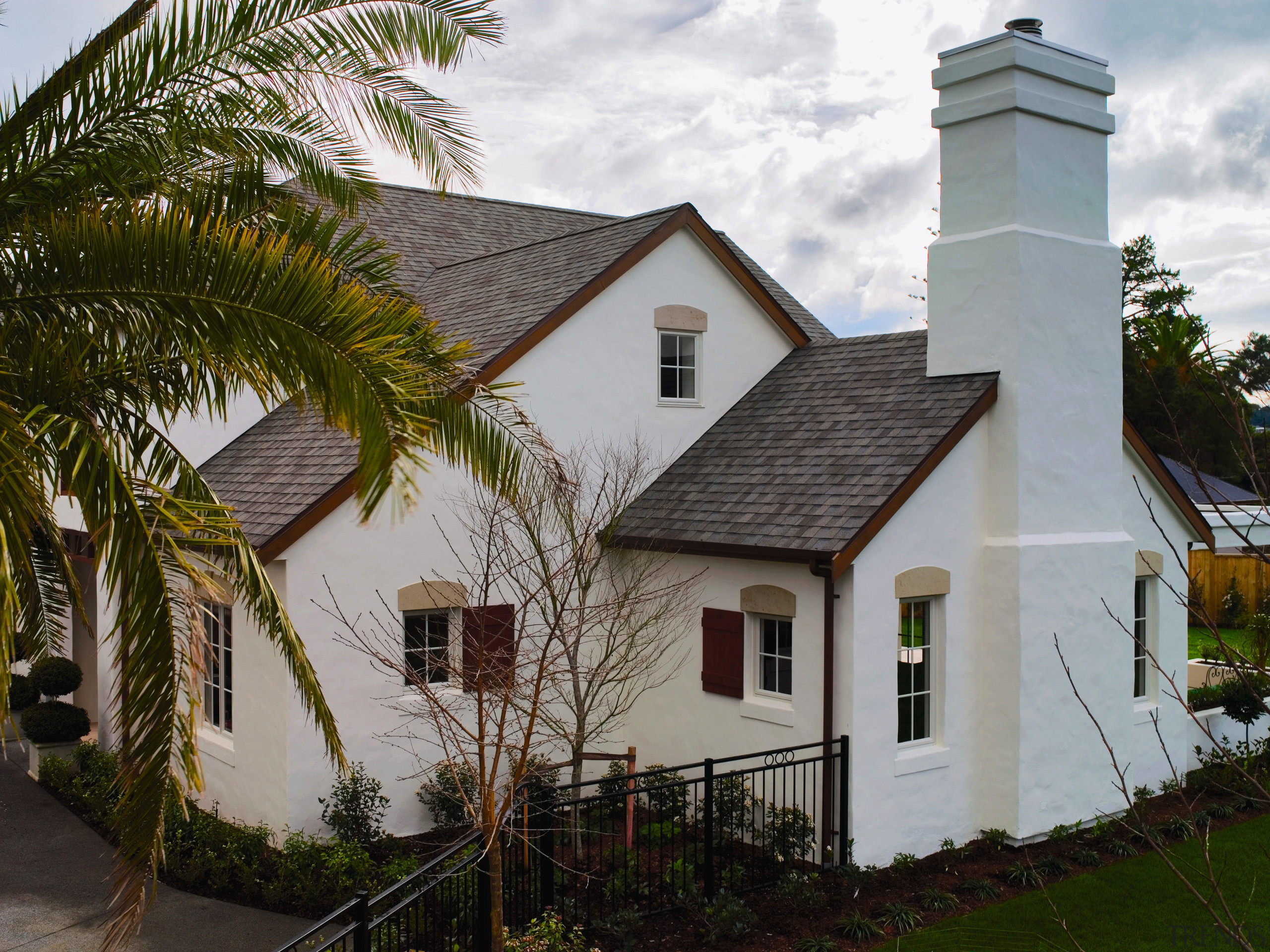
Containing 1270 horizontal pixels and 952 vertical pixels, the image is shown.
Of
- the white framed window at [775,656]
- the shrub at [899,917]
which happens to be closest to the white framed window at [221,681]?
the white framed window at [775,656]

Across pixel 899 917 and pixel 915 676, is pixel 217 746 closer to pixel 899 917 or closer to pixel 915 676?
pixel 899 917

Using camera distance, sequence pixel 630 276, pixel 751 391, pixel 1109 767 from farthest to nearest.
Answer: pixel 751 391 < pixel 630 276 < pixel 1109 767

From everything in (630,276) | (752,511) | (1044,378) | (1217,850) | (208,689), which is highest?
(630,276)

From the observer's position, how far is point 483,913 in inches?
301

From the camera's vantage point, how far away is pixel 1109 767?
12.0 meters

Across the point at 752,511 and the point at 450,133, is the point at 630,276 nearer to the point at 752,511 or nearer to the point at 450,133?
the point at 752,511

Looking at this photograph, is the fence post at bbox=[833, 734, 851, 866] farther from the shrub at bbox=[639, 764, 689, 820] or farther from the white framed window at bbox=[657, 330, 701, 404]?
the white framed window at bbox=[657, 330, 701, 404]

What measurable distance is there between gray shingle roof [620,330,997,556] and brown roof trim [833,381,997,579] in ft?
0.18

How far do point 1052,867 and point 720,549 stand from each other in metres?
4.57

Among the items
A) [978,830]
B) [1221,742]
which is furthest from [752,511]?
[1221,742]

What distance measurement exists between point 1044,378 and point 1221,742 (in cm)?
684

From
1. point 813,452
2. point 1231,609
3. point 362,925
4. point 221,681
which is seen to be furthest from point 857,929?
point 1231,609

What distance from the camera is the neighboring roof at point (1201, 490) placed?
1545 centimetres

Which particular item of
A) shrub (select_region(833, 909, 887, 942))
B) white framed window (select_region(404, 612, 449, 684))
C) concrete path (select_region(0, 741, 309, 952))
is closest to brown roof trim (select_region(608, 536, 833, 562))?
white framed window (select_region(404, 612, 449, 684))
